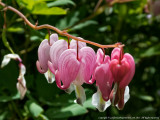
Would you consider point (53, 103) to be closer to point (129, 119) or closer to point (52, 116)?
point (52, 116)

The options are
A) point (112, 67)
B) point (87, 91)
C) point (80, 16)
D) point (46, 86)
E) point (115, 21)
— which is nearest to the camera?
point (112, 67)

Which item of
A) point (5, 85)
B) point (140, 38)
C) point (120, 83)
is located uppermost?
point (120, 83)

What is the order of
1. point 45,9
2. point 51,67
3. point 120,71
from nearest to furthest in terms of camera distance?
point 120,71
point 51,67
point 45,9

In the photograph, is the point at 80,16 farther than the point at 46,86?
Yes

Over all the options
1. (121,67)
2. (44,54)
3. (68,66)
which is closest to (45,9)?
Result: (44,54)

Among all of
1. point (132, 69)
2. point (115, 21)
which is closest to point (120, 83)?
point (132, 69)

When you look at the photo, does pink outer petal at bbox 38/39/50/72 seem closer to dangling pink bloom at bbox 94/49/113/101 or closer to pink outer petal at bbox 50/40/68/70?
pink outer petal at bbox 50/40/68/70

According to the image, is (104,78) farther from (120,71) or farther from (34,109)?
(34,109)

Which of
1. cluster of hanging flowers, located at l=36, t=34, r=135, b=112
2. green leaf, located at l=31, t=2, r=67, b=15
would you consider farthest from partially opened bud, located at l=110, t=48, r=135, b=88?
green leaf, located at l=31, t=2, r=67, b=15
